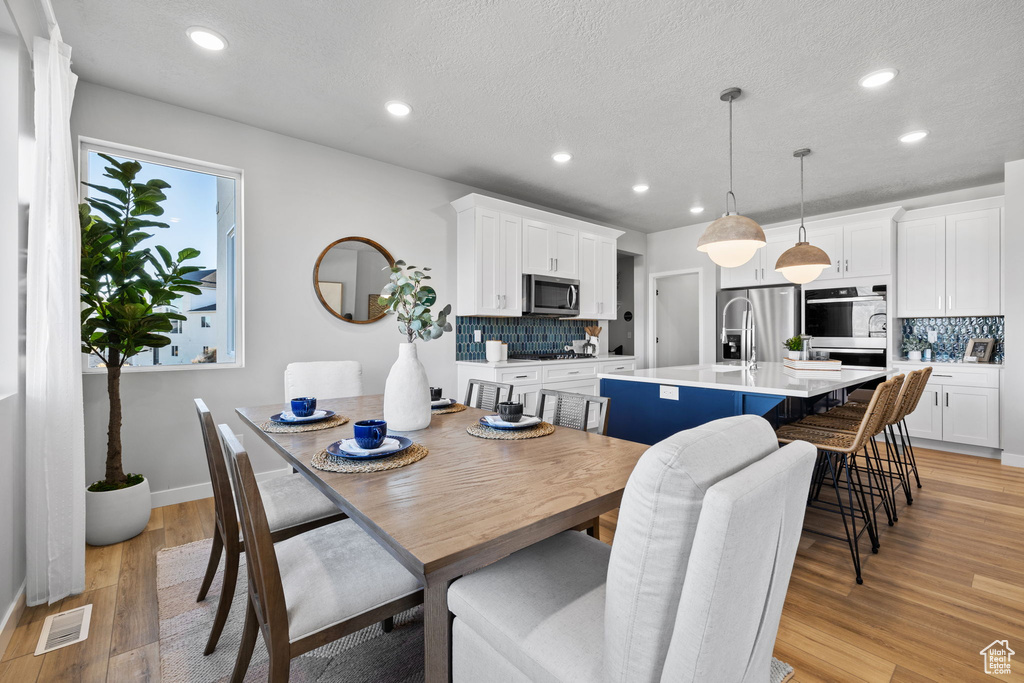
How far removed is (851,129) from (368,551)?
3948 millimetres

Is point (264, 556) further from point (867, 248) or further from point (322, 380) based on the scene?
point (867, 248)

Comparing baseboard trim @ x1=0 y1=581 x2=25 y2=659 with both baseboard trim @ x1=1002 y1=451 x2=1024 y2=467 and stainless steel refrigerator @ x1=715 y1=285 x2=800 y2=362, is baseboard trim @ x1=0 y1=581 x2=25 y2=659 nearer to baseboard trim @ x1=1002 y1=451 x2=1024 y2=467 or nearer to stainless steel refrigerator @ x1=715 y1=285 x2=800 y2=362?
stainless steel refrigerator @ x1=715 y1=285 x2=800 y2=362

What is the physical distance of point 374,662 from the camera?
1558 mm

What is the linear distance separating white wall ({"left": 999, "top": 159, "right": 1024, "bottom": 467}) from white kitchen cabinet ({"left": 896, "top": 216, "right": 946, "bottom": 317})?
0.60 meters

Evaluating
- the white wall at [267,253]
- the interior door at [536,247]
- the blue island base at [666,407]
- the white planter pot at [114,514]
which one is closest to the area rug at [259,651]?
the white planter pot at [114,514]

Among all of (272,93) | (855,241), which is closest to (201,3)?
(272,93)

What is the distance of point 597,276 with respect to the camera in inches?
213

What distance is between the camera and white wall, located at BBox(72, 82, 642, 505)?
2.85 m

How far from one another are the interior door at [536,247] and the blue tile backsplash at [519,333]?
0.62m

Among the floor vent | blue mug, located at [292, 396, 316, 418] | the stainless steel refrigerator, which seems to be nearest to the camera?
the floor vent

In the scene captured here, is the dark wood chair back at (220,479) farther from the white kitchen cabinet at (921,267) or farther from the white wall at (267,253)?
the white kitchen cabinet at (921,267)

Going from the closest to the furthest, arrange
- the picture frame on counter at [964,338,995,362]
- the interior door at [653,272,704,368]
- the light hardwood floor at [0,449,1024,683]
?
the light hardwood floor at [0,449,1024,683] → the picture frame on counter at [964,338,995,362] → the interior door at [653,272,704,368]

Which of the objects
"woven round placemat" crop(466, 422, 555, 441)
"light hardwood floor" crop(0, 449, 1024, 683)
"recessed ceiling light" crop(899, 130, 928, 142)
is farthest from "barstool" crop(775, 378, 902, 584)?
"recessed ceiling light" crop(899, 130, 928, 142)

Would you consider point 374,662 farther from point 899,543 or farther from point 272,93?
point 272,93
